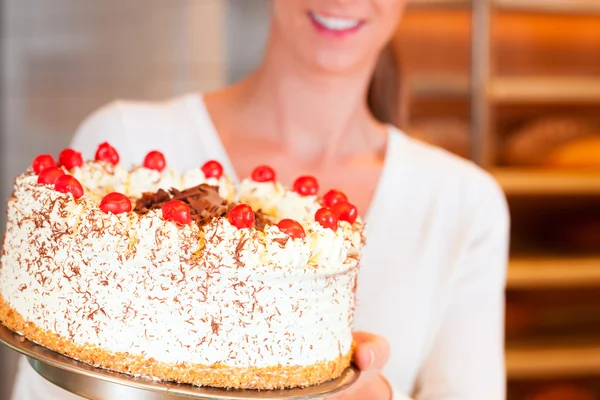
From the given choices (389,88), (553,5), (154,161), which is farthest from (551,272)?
(154,161)

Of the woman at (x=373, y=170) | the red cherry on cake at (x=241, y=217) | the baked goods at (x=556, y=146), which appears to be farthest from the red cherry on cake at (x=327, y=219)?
the baked goods at (x=556, y=146)

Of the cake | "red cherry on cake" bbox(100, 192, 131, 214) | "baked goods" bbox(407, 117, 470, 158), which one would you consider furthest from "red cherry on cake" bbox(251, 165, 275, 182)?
"baked goods" bbox(407, 117, 470, 158)

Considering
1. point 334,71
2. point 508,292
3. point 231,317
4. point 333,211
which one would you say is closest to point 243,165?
point 334,71

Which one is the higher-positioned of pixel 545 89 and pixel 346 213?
pixel 545 89

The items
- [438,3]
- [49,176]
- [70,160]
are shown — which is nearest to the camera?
[49,176]

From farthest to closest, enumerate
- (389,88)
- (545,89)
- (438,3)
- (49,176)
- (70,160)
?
(545,89)
(438,3)
(389,88)
(70,160)
(49,176)

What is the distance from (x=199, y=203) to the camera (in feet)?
3.90

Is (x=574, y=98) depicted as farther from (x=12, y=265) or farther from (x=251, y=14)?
(x=12, y=265)

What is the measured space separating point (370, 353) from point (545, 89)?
2.49 m

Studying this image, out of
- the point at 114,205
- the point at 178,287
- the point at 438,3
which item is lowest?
the point at 178,287

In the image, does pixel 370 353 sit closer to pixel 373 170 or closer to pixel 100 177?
pixel 100 177

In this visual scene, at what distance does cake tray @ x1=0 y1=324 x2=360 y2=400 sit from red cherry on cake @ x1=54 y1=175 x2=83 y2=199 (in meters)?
0.21

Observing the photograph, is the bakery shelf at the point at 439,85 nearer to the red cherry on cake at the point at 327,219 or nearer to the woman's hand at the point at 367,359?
the woman's hand at the point at 367,359

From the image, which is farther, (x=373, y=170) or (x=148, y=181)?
(x=373, y=170)
